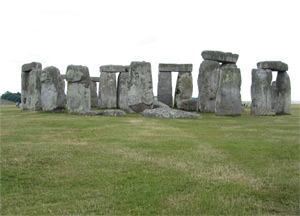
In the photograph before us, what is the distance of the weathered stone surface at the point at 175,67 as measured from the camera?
22172mm

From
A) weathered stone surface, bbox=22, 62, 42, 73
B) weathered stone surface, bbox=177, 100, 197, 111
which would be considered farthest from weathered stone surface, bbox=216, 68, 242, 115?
weathered stone surface, bbox=22, 62, 42, 73

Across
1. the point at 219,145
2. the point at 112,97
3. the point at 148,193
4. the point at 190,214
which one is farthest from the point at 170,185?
the point at 112,97

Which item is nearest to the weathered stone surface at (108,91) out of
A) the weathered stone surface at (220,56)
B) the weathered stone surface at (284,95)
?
the weathered stone surface at (220,56)

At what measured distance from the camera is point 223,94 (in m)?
14.4

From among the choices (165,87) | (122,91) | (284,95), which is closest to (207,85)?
(284,95)

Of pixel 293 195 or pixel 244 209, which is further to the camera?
pixel 293 195

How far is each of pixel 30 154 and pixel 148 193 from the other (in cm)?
299

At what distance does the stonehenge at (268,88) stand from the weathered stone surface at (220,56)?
2.72m

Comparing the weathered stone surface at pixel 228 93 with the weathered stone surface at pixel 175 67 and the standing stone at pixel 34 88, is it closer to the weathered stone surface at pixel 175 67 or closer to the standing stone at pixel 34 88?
the weathered stone surface at pixel 175 67

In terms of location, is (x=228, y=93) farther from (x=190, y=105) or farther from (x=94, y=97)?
(x=94, y=97)

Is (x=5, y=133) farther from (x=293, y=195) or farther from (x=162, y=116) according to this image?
(x=293, y=195)

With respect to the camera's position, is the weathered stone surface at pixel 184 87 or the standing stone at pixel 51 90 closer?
the standing stone at pixel 51 90

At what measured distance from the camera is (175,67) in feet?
73.4

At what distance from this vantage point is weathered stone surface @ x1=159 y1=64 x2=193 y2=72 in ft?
72.7
